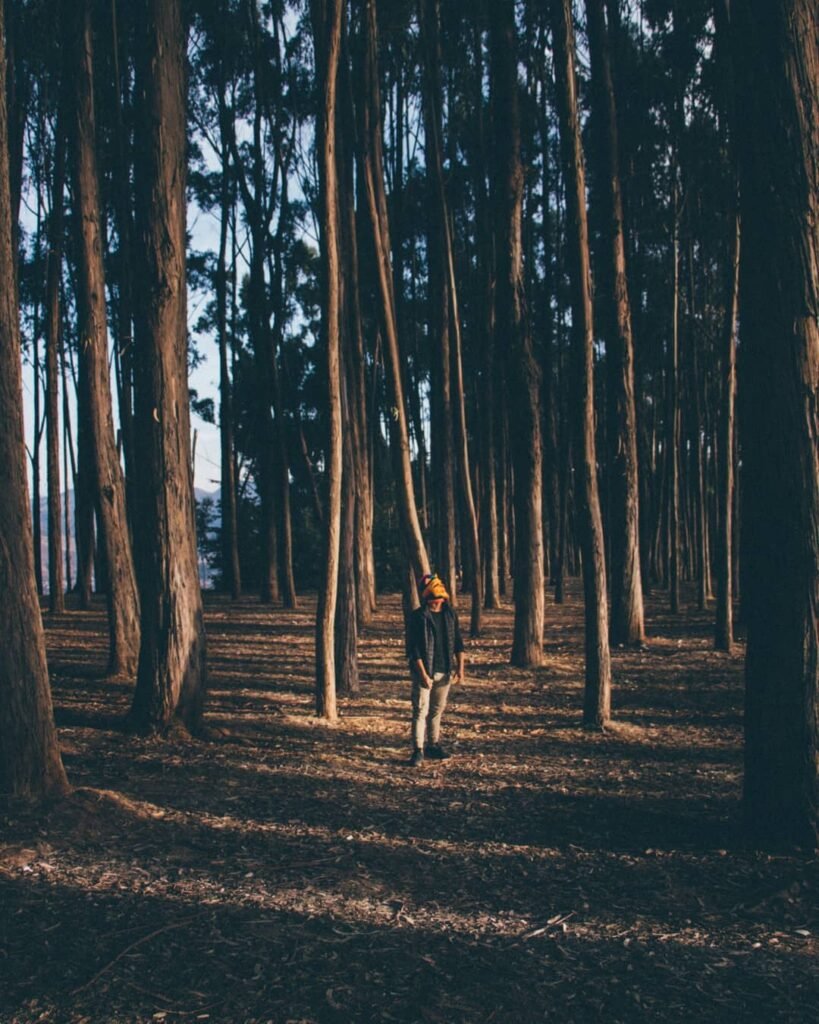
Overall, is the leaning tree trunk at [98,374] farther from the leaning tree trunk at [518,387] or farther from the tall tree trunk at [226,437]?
the tall tree trunk at [226,437]

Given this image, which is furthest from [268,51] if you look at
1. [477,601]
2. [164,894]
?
[164,894]

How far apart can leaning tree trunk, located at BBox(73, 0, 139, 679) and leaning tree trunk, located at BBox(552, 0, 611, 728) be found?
20.6 feet

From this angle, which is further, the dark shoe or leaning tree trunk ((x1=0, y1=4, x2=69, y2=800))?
the dark shoe

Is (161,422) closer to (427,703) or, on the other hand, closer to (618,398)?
(427,703)

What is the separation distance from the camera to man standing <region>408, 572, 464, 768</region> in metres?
8.11

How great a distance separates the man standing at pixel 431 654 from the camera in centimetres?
811

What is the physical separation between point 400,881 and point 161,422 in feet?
17.5

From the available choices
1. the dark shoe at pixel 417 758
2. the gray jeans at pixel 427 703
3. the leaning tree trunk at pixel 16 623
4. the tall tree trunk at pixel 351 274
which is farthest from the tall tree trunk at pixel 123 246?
the dark shoe at pixel 417 758

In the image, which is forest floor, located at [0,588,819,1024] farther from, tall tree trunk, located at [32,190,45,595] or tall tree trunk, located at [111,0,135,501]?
tall tree trunk, located at [32,190,45,595]

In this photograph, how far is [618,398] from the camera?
14.4 metres

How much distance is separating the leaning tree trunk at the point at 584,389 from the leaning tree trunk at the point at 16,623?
521cm

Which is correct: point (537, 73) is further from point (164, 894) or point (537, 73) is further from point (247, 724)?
point (164, 894)

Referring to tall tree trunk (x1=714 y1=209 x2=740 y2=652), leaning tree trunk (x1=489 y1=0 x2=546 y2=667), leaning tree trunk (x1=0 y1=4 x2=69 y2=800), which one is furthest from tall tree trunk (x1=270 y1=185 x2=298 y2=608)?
leaning tree trunk (x1=0 y1=4 x2=69 y2=800)

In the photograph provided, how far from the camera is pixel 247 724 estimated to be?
9.71 meters
